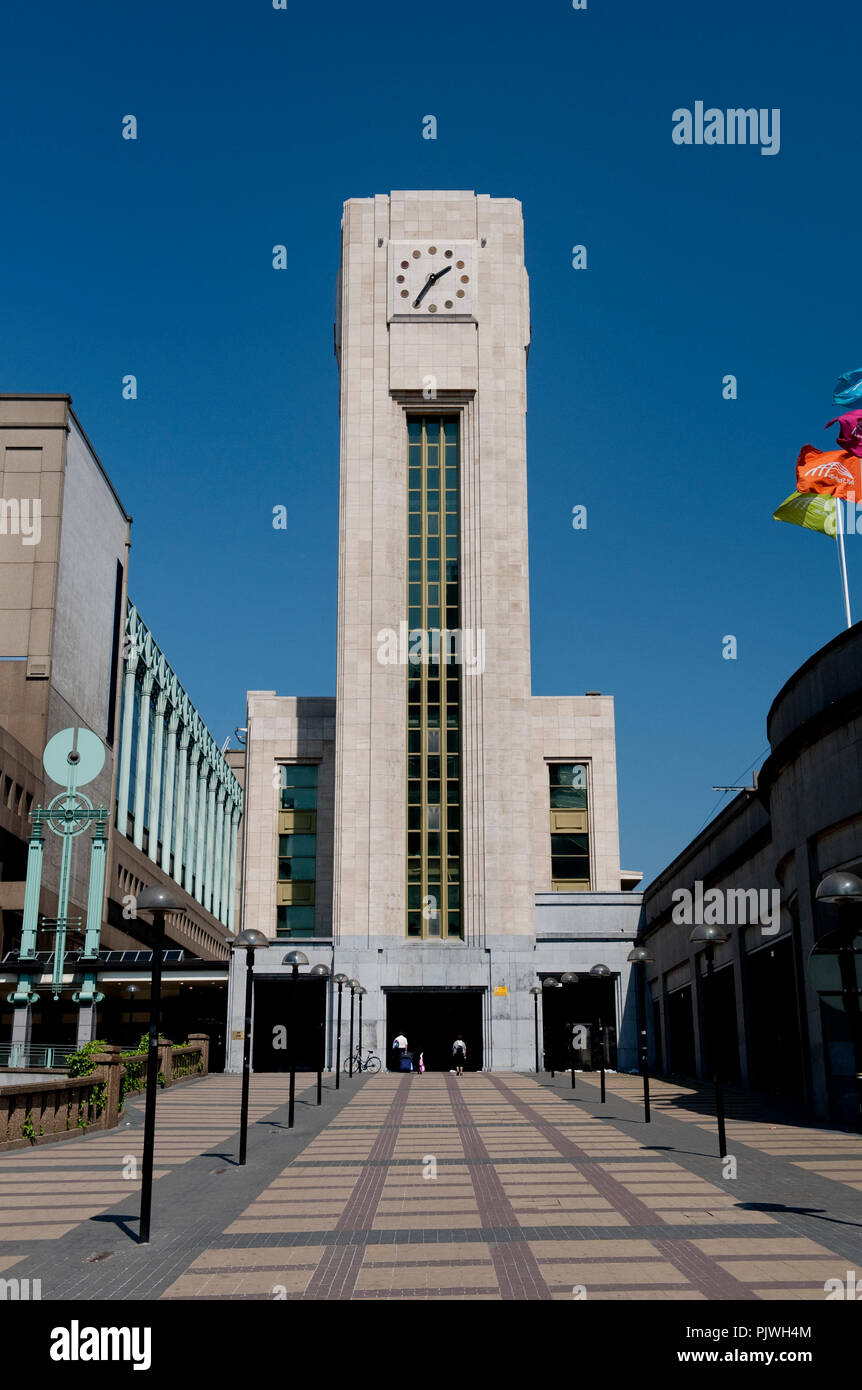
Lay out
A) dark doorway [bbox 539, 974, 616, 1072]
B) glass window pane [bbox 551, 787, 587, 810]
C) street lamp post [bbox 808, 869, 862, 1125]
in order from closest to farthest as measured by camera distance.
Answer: street lamp post [bbox 808, 869, 862, 1125]
dark doorway [bbox 539, 974, 616, 1072]
glass window pane [bbox 551, 787, 587, 810]

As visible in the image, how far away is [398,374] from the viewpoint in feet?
217

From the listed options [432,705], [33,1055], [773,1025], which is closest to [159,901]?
[33,1055]

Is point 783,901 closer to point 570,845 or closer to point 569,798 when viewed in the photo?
point 570,845

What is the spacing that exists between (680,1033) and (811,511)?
26.0 metres

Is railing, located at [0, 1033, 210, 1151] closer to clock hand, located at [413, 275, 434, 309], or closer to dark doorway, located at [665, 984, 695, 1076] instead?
dark doorway, located at [665, 984, 695, 1076]

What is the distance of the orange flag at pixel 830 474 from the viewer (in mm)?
33250

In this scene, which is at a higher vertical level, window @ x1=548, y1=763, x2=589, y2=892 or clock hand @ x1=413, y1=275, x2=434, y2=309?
clock hand @ x1=413, y1=275, x2=434, y2=309

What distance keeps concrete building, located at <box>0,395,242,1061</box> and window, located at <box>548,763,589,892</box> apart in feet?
72.1

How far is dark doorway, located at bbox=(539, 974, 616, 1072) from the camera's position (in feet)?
195

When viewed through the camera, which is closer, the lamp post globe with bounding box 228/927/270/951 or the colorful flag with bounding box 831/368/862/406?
the lamp post globe with bounding box 228/927/270/951

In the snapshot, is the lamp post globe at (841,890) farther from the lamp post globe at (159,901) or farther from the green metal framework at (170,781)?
the green metal framework at (170,781)

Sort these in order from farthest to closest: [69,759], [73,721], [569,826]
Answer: [73,721] → [569,826] → [69,759]

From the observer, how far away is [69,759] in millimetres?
71875

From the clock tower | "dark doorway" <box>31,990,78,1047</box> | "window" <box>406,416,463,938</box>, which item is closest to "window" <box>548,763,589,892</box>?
the clock tower
